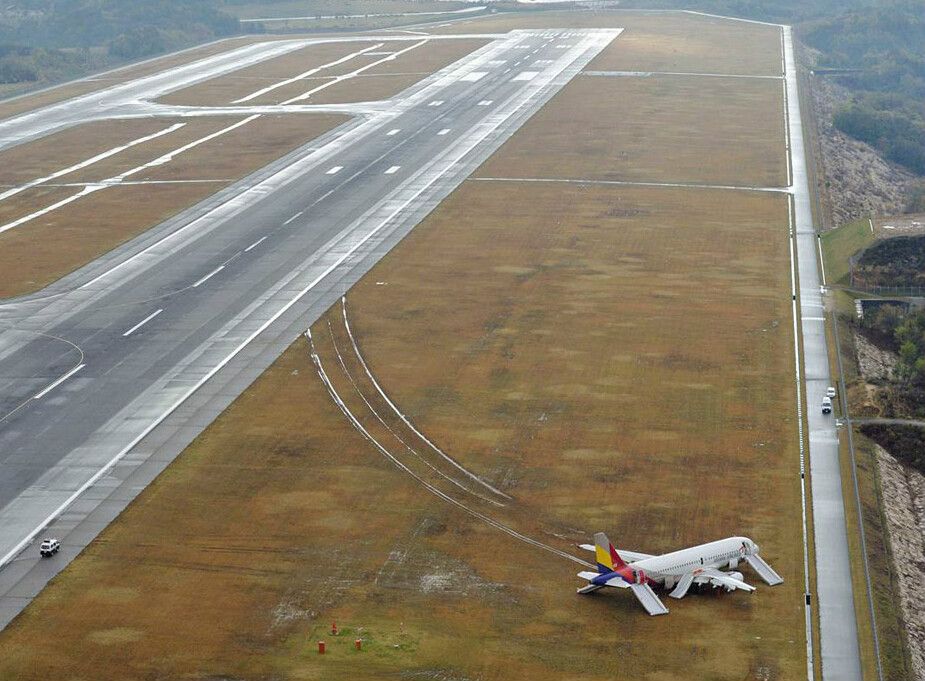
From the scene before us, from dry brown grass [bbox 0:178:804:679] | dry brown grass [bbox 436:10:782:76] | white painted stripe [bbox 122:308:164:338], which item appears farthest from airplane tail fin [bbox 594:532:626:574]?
dry brown grass [bbox 436:10:782:76]

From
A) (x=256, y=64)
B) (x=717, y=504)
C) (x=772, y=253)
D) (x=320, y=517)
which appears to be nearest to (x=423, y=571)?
(x=320, y=517)

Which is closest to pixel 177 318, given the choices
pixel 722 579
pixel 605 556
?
pixel 605 556

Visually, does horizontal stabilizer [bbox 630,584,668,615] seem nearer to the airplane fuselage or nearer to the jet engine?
the airplane fuselage

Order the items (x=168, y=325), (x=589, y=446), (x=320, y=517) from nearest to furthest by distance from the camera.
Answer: (x=320, y=517) < (x=589, y=446) < (x=168, y=325)

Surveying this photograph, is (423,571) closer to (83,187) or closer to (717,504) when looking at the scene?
(717,504)

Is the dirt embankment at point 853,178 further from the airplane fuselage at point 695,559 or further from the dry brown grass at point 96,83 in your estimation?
the dry brown grass at point 96,83

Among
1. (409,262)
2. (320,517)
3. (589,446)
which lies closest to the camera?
(320,517)

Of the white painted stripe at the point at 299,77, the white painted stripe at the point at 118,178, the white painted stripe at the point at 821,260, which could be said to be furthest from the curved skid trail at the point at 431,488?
the white painted stripe at the point at 299,77
